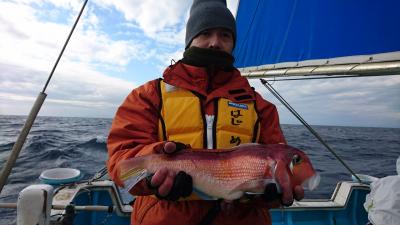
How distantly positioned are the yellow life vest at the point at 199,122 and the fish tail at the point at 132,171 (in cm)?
42

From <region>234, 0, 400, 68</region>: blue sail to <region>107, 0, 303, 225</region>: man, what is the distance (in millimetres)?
1918

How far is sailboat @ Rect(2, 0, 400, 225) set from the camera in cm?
336

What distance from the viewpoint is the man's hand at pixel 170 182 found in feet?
5.90

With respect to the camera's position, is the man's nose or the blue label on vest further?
the man's nose

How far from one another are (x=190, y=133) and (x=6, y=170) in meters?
1.51

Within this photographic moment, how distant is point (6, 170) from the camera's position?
2387 millimetres

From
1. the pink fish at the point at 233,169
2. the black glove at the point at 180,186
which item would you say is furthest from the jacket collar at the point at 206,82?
the black glove at the point at 180,186

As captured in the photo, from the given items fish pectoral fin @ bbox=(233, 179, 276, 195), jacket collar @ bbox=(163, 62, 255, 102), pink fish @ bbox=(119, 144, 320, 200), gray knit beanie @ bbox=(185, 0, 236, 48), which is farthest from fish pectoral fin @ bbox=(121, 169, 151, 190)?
gray knit beanie @ bbox=(185, 0, 236, 48)

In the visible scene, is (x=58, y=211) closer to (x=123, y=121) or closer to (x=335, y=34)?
(x=123, y=121)

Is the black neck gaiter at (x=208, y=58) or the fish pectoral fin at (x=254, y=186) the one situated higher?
the black neck gaiter at (x=208, y=58)

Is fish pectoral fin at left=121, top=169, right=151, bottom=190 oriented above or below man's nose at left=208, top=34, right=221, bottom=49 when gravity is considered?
below

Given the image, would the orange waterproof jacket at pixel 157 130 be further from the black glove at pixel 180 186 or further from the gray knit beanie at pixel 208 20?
the gray knit beanie at pixel 208 20

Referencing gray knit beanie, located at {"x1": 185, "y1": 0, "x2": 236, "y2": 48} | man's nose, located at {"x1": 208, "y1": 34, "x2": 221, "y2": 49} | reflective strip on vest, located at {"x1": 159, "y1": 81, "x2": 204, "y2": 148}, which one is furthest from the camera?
gray knit beanie, located at {"x1": 185, "y1": 0, "x2": 236, "y2": 48}

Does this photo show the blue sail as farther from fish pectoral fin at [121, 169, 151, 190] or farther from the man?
fish pectoral fin at [121, 169, 151, 190]
